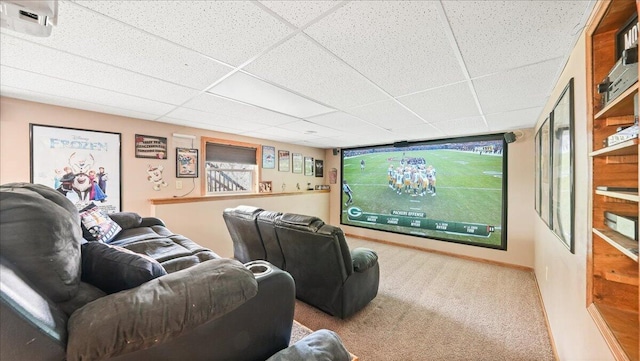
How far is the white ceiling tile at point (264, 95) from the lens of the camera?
6.12ft

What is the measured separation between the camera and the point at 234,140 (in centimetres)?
409

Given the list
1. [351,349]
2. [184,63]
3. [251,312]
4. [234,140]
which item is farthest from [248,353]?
[234,140]

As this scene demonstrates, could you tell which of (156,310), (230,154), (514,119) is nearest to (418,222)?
(514,119)

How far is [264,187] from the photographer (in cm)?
452

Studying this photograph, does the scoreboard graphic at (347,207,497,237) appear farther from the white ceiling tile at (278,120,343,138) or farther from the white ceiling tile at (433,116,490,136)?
the white ceiling tile at (278,120,343,138)

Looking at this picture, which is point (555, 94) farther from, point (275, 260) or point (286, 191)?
point (286, 191)

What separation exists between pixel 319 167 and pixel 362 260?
12.5 feet

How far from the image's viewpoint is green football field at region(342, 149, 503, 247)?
3.81 metres

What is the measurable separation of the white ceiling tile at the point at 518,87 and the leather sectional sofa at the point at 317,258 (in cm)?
174

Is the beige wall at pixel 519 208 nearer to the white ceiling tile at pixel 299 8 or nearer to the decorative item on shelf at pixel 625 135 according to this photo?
the decorative item on shelf at pixel 625 135

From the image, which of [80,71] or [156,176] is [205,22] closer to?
[80,71]

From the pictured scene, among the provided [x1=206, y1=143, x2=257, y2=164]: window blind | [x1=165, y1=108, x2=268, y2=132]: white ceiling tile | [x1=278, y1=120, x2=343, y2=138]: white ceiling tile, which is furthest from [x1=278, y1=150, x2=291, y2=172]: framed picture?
[x1=165, y1=108, x2=268, y2=132]: white ceiling tile

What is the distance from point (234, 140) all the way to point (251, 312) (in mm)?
3443

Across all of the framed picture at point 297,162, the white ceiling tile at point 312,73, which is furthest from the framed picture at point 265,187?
the white ceiling tile at point 312,73
